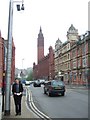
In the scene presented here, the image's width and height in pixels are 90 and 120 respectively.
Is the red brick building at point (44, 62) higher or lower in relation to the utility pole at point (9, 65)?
higher

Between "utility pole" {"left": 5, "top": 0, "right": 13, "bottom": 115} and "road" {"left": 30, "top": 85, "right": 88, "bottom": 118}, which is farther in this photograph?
"road" {"left": 30, "top": 85, "right": 88, "bottom": 118}

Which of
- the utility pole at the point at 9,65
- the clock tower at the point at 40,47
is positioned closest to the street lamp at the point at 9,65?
the utility pole at the point at 9,65

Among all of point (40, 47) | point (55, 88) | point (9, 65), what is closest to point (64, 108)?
point (9, 65)

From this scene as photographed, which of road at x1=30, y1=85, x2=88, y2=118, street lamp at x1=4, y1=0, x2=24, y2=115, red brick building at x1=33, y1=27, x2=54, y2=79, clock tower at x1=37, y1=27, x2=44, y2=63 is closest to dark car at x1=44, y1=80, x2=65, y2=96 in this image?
road at x1=30, y1=85, x2=88, y2=118

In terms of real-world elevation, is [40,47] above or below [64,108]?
above

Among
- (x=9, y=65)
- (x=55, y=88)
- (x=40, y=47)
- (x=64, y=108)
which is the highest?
(x=40, y=47)

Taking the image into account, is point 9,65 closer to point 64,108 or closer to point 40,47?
point 64,108

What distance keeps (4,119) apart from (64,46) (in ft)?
320

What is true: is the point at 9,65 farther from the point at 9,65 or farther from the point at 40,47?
the point at 40,47

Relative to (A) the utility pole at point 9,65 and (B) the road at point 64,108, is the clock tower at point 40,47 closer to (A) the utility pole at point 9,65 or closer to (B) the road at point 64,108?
(B) the road at point 64,108

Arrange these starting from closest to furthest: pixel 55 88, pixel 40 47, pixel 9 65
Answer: pixel 9 65
pixel 55 88
pixel 40 47

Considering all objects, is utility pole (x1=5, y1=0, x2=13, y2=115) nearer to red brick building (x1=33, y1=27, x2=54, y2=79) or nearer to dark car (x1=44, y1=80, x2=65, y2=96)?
dark car (x1=44, y1=80, x2=65, y2=96)

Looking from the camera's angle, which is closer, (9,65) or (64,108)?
(9,65)

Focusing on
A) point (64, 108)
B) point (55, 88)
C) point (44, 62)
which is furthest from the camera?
point (44, 62)
